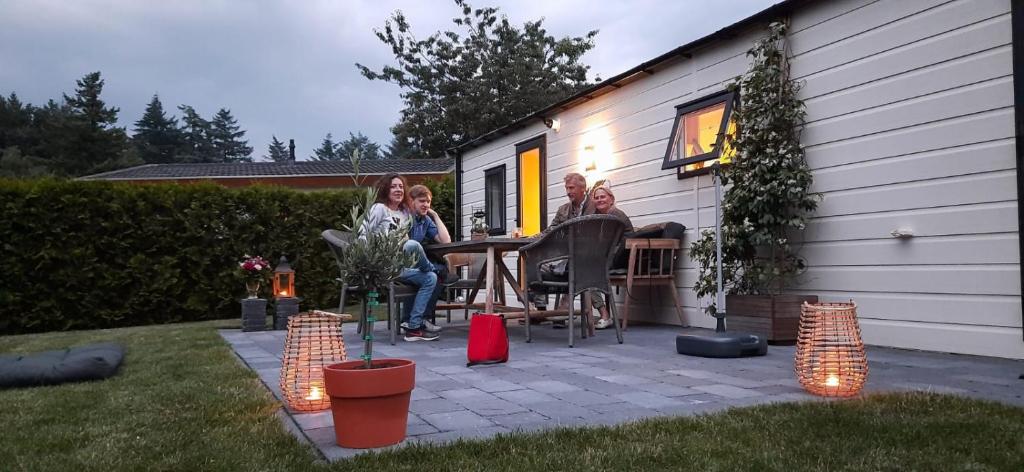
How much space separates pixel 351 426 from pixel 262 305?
14.2 ft

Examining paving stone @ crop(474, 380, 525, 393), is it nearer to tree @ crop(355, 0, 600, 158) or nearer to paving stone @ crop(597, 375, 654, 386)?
paving stone @ crop(597, 375, 654, 386)

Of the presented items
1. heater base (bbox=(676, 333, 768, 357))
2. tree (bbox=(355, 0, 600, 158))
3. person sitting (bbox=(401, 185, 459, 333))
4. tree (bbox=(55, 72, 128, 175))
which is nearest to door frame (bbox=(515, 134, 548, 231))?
person sitting (bbox=(401, 185, 459, 333))

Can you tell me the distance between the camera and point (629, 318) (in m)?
6.36

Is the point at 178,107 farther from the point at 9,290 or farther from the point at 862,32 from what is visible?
the point at 862,32

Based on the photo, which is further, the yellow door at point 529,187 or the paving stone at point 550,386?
the yellow door at point 529,187

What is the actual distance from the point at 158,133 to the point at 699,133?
133 feet

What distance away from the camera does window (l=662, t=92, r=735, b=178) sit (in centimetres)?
507

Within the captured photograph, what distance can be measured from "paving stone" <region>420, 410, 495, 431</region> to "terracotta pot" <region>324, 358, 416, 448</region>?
251 mm

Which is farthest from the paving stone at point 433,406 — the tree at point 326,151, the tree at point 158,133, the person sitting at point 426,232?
the tree at point 326,151

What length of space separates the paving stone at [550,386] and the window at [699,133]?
8.54 feet

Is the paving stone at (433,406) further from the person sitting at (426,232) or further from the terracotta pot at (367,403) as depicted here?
the person sitting at (426,232)

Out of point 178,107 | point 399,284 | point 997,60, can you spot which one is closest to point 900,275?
point 997,60

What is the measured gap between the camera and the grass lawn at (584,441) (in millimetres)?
1773

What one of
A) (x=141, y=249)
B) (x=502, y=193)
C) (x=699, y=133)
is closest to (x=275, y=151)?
(x=141, y=249)
